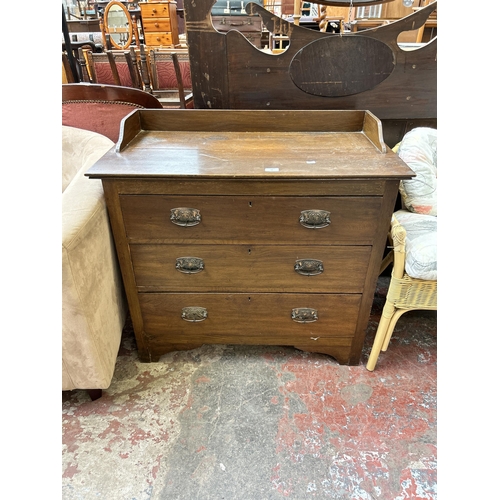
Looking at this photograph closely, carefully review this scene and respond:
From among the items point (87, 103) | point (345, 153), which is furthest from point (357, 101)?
point (87, 103)

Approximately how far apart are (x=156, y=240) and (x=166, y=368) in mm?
642

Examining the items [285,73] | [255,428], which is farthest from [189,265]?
[285,73]

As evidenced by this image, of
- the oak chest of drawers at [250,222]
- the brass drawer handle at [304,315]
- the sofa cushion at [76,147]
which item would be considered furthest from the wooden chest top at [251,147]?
the brass drawer handle at [304,315]

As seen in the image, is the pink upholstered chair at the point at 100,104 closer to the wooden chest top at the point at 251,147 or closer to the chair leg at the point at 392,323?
the wooden chest top at the point at 251,147

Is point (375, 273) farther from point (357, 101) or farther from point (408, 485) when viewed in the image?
point (357, 101)

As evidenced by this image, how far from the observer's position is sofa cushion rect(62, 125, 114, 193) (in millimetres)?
1487

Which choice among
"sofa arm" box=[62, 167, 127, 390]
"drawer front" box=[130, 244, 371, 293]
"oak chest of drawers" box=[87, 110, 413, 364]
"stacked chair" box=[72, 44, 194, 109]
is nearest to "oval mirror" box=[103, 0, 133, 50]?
"stacked chair" box=[72, 44, 194, 109]

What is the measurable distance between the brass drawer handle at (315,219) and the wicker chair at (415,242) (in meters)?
0.28

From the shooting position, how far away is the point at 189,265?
1244 millimetres

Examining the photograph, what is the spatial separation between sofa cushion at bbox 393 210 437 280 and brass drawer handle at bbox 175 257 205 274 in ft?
2.47

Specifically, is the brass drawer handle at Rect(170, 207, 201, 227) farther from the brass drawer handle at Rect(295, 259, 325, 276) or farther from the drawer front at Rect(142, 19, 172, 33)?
the drawer front at Rect(142, 19, 172, 33)

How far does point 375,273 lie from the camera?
124 cm

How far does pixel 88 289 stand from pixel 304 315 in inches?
31.5

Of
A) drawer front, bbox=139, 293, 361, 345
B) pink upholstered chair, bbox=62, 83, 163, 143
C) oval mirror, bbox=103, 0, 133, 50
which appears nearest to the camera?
drawer front, bbox=139, 293, 361, 345
